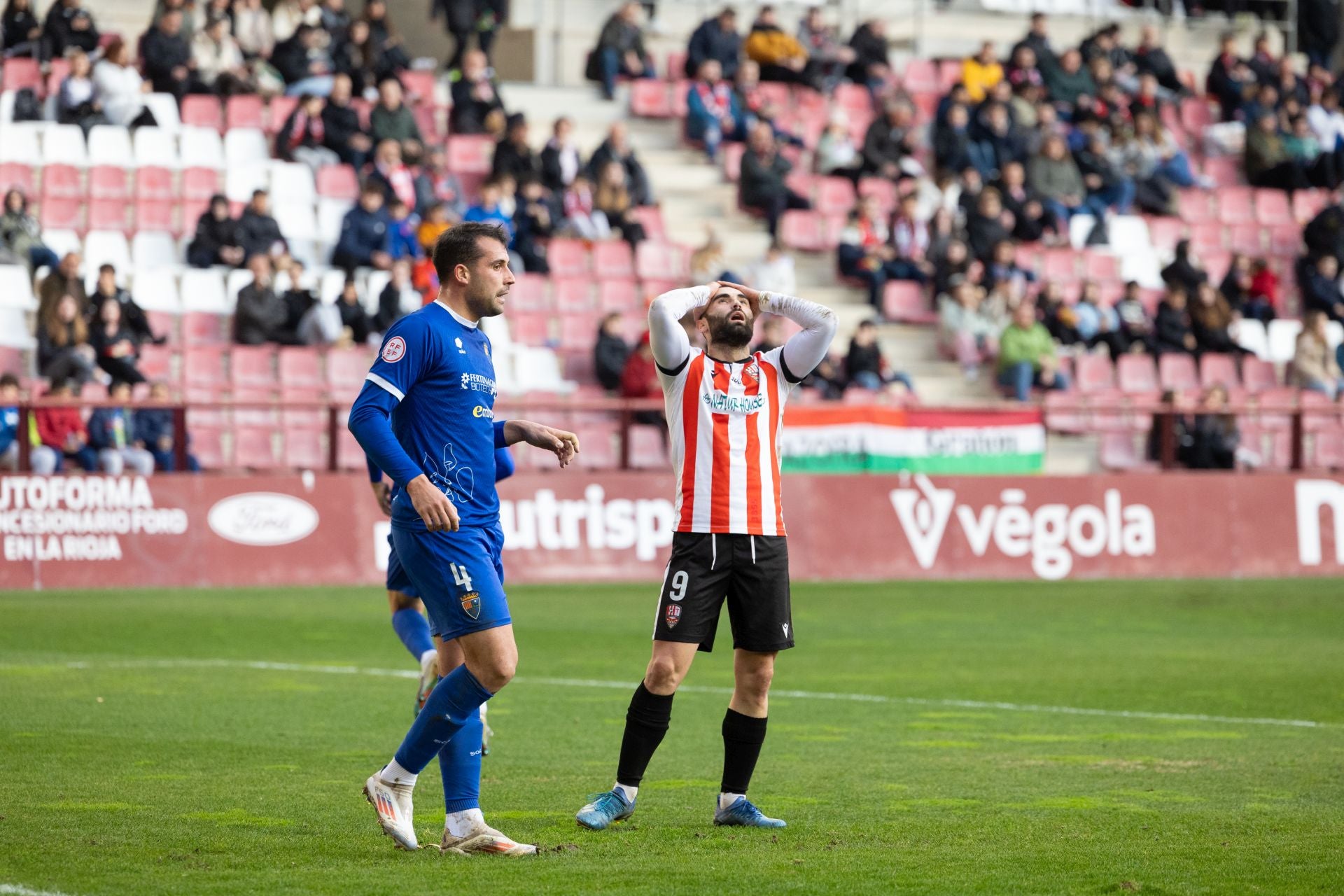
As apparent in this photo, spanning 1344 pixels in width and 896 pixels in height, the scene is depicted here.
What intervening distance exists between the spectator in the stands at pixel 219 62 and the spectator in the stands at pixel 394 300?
4728 mm

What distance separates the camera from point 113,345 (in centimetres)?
2006

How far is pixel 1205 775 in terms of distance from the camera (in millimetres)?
8742

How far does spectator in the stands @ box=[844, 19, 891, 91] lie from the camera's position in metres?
29.8

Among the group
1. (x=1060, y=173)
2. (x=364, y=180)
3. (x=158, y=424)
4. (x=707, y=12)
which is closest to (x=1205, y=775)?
(x=158, y=424)

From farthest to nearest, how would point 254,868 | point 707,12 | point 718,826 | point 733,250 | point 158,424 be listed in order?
point 707,12, point 733,250, point 158,424, point 718,826, point 254,868

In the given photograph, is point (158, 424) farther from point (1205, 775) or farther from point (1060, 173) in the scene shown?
point (1060, 173)

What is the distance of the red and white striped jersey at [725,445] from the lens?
7441 mm

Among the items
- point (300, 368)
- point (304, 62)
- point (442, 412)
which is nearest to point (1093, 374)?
point (300, 368)

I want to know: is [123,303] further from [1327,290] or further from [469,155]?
[1327,290]

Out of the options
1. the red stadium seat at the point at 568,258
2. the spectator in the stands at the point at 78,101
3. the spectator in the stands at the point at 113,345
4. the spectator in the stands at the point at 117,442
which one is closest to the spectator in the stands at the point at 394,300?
the spectator in the stands at the point at 113,345

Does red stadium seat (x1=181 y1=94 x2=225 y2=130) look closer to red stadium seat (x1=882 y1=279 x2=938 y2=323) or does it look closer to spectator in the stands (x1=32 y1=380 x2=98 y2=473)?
spectator in the stands (x1=32 y1=380 x2=98 y2=473)

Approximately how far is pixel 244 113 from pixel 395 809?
63.7 feet

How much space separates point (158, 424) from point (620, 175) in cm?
855

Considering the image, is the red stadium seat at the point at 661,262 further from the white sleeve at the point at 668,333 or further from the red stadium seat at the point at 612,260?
the white sleeve at the point at 668,333
